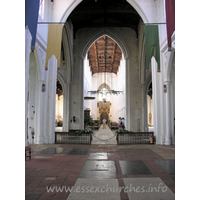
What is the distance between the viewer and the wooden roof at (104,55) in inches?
942

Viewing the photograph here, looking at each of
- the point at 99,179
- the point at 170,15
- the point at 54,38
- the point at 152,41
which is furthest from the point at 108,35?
the point at 99,179

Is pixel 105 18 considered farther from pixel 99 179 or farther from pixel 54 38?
pixel 99 179

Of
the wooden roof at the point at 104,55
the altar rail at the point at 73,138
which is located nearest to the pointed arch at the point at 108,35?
the wooden roof at the point at 104,55

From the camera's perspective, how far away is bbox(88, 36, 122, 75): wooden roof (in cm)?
2392

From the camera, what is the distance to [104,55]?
27891mm

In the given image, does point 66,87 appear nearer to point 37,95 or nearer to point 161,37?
point 37,95

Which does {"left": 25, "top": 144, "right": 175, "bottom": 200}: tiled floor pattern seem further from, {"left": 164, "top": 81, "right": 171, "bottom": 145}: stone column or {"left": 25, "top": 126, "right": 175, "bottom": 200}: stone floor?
{"left": 164, "top": 81, "right": 171, "bottom": 145}: stone column

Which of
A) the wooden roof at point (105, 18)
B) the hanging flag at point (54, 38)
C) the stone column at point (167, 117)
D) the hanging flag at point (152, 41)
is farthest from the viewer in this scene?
the wooden roof at point (105, 18)

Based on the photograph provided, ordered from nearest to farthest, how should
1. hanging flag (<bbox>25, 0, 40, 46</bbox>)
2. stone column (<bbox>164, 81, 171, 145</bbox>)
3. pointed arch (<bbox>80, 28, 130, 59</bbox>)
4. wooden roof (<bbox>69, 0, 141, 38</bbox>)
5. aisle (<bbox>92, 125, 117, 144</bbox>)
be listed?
hanging flag (<bbox>25, 0, 40, 46</bbox>) < stone column (<bbox>164, 81, 171, 145</bbox>) < aisle (<bbox>92, 125, 117, 144</bbox>) < wooden roof (<bbox>69, 0, 141, 38</bbox>) < pointed arch (<bbox>80, 28, 130, 59</bbox>)

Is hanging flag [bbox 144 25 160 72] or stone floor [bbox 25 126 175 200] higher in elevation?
hanging flag [bbox 144 25 160 72]

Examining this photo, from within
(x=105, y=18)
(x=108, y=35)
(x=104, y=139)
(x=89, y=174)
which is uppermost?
(x=105, y=18)

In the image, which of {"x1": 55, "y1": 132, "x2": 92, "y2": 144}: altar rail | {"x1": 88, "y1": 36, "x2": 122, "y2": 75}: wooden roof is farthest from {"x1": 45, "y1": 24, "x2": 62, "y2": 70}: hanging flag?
{"x1": 88, "y1": 36, "x2": 122, "y2": 75}: wooden roof

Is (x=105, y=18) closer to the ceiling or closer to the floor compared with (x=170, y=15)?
closer to the ceiling

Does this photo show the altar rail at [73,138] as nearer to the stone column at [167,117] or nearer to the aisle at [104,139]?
the aisle at [104,139]
